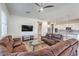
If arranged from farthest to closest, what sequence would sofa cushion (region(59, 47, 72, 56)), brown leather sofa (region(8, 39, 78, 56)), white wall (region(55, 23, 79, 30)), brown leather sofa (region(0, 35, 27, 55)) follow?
white wall (region(55, 23, 79, 30)) < brown leather sofa (region(0, 35, 27, 55)) < sofa cushion (region(59, 47, 72, 56)) < brown leather sofa (region(8, 39, 78, 56))

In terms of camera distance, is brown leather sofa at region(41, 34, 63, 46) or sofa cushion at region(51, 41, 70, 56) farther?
brown leather sofa at region(41, 34, 63, 46)

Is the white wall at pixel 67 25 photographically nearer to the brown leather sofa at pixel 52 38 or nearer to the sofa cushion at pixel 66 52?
the brown leather sofa at pixel 52 38

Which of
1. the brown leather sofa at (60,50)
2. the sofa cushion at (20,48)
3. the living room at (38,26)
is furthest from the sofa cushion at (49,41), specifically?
the sofa cushion at (20,48)

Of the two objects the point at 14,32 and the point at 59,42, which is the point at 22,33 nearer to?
the point at 14,32

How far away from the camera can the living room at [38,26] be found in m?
1.94

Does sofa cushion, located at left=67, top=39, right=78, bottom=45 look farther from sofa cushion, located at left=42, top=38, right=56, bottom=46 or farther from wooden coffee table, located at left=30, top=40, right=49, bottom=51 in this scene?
wooden coffee table, located at left=30, top=40, right=49, bottom=51

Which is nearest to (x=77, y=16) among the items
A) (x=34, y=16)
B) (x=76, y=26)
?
(x=76, y=26)

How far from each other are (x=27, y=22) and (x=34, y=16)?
7.1 inches

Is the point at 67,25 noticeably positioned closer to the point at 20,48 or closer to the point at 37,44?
the point at 37,44

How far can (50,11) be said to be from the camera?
2.00 meters

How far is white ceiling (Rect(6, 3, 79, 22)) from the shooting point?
1941mm

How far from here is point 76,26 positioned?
2006mm

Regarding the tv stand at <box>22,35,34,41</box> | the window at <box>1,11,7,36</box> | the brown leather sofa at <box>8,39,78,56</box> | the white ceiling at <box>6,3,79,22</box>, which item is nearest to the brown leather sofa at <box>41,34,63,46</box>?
the brown leather sofa at <box>8,39,78,56</box>

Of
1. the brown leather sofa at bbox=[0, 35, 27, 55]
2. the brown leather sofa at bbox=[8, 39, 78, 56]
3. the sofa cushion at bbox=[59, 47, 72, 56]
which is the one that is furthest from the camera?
the brown leather sofa at bbox=[0, 35, 27, 55]
